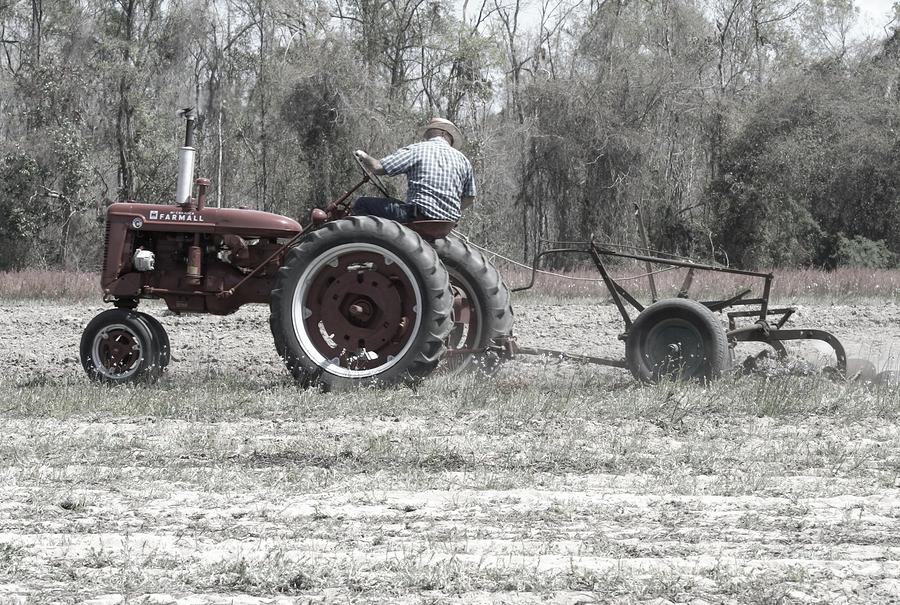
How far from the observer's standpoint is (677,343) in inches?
291

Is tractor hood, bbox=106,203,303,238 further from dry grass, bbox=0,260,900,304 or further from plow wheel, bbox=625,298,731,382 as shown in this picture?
dry grass, bbox=0,260,900,304

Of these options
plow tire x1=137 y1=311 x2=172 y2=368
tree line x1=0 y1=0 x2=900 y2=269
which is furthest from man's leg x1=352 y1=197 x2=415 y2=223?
tree line x1=0 y1=0 x2=900 y2=269

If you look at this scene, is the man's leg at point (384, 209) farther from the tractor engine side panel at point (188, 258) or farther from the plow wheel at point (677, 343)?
the plow wheel at point (677, 343)

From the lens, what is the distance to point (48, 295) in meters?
15.5

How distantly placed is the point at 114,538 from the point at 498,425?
2.57m

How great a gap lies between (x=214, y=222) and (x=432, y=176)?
1535mm

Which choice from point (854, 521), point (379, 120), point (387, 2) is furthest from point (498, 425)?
point (387, 2)

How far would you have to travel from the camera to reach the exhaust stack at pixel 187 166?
284 inches

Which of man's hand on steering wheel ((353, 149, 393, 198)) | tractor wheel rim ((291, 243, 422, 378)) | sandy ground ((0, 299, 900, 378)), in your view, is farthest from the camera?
sandy ground ((0, 299, 900, 378))

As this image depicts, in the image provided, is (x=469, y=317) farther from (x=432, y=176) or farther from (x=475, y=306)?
(x=432, y=176)

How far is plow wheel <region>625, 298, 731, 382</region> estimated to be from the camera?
721 cm

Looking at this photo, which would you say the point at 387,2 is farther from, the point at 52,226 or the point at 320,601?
the point at 320,601

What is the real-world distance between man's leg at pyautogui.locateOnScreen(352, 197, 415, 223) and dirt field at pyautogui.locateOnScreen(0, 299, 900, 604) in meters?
1.15

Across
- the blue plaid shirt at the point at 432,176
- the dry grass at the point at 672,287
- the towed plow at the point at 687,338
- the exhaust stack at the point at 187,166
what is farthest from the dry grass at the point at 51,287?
the towed plow at the point at 687,338
